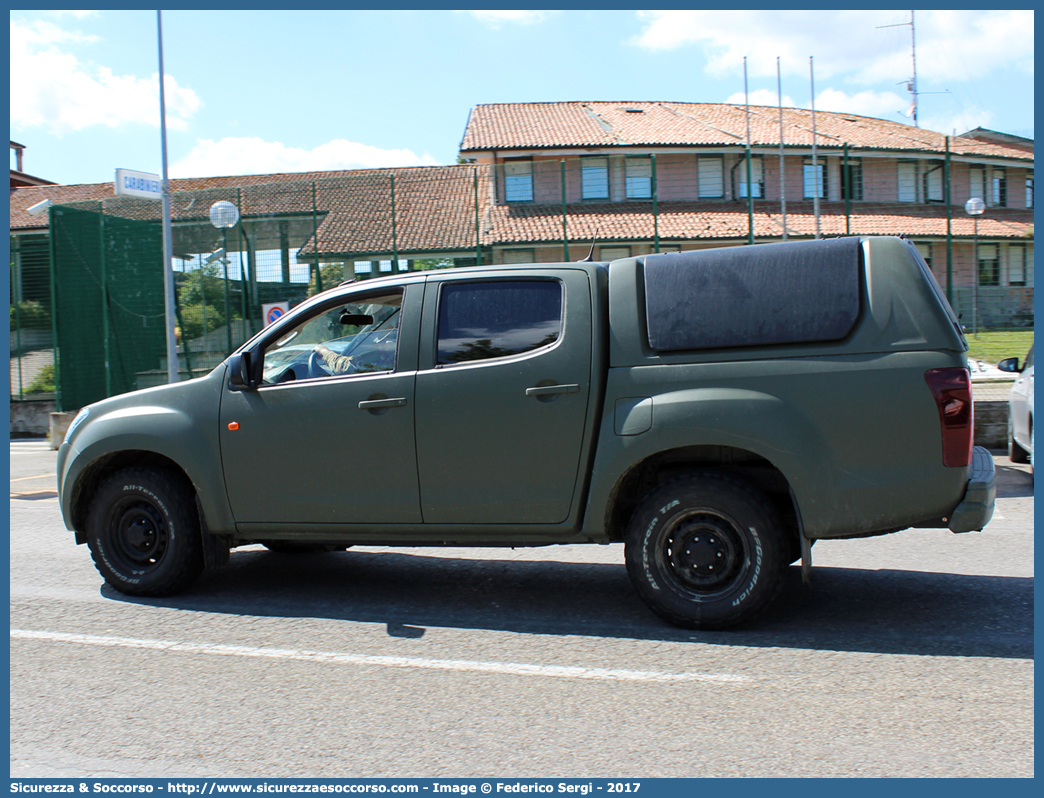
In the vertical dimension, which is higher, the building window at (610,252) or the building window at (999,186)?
the building window at (999,186)

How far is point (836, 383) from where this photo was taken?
4.29 meters

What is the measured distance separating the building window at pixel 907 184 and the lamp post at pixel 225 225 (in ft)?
43.2

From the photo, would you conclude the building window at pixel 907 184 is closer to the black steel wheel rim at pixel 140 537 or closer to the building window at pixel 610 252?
the building window at pixel 610 252

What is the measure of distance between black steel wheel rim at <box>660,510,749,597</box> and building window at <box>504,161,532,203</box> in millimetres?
12941

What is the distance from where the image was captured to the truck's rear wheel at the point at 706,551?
4406mm

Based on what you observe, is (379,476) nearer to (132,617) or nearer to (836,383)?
(132,617)

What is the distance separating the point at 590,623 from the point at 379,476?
1.38 meters

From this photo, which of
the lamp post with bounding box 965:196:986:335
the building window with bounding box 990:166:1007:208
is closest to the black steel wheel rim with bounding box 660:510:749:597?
the lamp post with bounding box 965:196:986:335

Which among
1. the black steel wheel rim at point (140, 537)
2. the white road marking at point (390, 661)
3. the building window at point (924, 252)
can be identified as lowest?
the white road marking at point (390, 661)

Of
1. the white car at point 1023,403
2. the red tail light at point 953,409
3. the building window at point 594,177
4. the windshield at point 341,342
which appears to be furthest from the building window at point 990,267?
the windshield at point 341,342

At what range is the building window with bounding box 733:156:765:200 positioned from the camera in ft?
91.2

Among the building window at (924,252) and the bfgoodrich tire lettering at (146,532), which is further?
the bfgoodrich tire lettering at (146,532)

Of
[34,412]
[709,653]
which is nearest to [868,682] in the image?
[709,653]

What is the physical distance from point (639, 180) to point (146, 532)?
44.6ft
